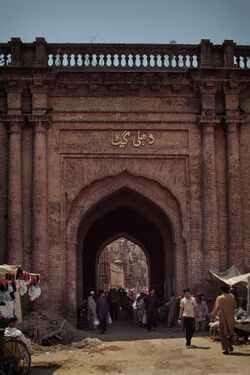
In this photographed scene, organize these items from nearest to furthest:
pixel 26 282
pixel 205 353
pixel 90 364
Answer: pixel 90 364
pixel 205 353
pixel 26 282

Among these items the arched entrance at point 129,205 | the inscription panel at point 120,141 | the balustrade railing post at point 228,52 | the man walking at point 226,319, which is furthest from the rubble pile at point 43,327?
the balustrade railing post at point 228,52

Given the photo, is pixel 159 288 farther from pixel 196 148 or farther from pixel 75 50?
pixel 75 50

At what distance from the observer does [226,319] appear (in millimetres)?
11188

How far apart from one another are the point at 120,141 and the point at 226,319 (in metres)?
6.74

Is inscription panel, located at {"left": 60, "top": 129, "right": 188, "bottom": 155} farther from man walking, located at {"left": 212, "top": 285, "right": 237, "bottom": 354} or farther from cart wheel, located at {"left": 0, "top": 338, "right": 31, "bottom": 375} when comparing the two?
cart wheel, located at {"left": 0, "top": 338, "right": 31, "bottom": 375}

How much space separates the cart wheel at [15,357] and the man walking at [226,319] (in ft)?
13.2

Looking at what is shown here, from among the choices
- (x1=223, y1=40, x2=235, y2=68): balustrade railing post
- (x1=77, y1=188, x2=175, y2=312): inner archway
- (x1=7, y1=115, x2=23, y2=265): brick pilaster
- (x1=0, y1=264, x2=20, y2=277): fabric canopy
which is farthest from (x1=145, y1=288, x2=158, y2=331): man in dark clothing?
(x1=0, y1=264, x2=20, y2=277): fabric canopy

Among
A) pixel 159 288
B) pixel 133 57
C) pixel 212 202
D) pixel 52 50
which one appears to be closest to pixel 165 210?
pixel 212 202

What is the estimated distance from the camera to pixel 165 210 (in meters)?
16.7

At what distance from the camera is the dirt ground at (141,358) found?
31.5ft

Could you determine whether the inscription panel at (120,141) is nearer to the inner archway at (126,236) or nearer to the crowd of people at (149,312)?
the crowd of people at (149,312)

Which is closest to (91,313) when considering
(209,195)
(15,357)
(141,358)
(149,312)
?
(149,312)

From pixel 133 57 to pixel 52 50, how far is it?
2.17m

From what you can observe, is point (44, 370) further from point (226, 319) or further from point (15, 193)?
point (15, 193)
